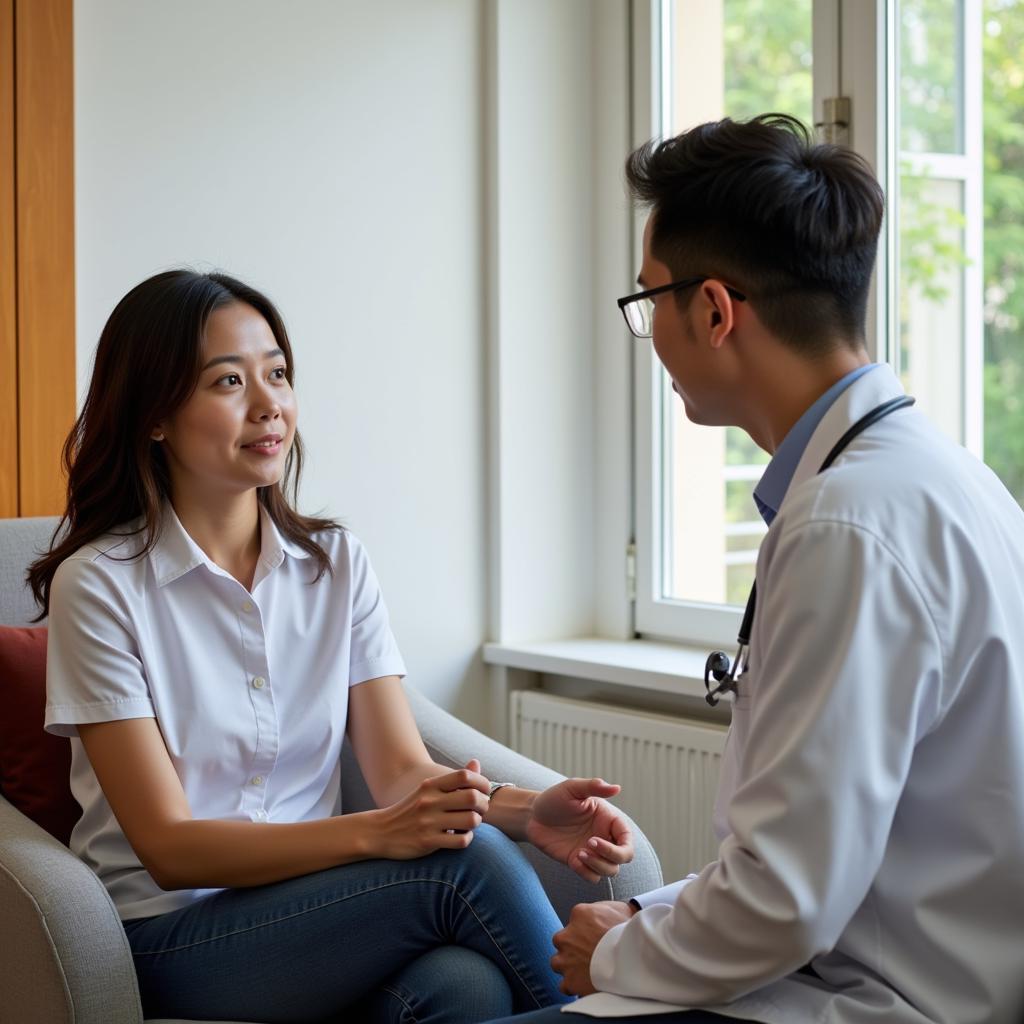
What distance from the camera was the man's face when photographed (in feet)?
4.13

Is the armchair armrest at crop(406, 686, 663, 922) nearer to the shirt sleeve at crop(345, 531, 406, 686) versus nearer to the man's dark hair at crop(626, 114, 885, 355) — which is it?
the shirt sleeve at crop(345, 531, 406, 686)

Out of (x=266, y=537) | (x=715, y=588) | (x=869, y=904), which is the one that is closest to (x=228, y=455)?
(x=266, y=537)

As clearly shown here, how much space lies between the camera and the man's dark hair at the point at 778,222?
1.19m

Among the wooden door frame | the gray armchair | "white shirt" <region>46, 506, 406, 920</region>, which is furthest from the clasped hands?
the wooden door frame

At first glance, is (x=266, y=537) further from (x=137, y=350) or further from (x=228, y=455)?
(x=137, y=350)

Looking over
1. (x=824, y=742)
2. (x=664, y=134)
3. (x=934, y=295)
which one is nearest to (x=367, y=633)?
(x=824, y=742)

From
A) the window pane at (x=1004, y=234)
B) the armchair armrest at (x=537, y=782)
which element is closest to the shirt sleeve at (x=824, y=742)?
the armchair armrest at (x=537, y=782)

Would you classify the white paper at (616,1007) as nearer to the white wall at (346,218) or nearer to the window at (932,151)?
the window at (932,151)

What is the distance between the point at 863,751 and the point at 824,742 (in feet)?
0.10

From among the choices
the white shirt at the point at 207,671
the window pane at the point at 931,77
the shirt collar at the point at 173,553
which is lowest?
the white shirt at the point at 207,671

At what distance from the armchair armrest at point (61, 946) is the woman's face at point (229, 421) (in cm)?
Result: 54

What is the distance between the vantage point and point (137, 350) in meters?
1.74

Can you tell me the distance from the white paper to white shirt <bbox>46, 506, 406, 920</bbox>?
668 millimetres

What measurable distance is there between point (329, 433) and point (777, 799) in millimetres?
1790
